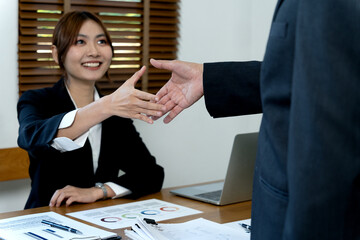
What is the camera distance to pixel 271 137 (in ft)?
3.57

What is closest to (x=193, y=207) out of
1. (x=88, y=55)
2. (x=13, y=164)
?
(x=88, y=55)

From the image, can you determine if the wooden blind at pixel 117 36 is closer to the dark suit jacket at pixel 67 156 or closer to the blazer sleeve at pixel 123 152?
the dark suit jacket at pixel 67 156

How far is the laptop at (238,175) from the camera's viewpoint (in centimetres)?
219

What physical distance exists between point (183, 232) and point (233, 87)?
515mm

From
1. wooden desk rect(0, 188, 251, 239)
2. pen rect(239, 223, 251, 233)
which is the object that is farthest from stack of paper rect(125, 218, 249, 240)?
wooden desk rect(0, 188, 251, 239)

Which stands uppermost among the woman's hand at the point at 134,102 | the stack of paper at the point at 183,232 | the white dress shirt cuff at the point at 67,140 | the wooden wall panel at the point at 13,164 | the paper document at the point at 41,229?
the woman's hand at the point at 134,102

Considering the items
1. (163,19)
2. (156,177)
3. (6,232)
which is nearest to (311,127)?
(6,232)

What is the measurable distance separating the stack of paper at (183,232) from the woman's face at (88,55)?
1.37 m

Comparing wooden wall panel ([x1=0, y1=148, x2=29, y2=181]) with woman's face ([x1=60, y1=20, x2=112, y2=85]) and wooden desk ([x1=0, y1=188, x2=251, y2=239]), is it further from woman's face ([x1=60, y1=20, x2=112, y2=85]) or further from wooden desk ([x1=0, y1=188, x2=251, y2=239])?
wooden desk ([x1=0, y1=188, x2=251, y2=239])

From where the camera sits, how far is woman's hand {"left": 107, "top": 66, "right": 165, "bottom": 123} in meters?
2.16

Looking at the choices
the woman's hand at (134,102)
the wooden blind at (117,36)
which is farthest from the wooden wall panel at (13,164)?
the woman's hand at (134,102)

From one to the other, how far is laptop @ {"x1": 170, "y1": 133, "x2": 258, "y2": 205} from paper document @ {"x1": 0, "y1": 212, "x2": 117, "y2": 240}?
2.10 ft

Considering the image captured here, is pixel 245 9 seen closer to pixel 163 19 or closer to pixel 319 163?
pixel 163 19

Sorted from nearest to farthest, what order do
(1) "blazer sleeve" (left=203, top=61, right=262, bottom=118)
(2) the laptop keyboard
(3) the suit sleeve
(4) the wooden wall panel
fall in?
(3) the suit sleeve
(1) "blazer sleeve" (left=203, top=61, right=262, bottom=118)
(2) the laptop keyboard
(4) the wooden wall panel
